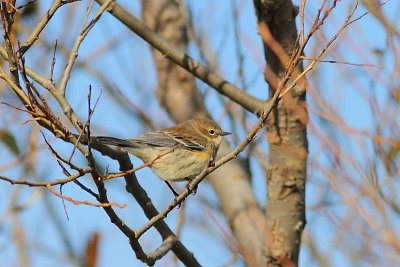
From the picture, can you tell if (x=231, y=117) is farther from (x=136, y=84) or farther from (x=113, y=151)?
(x=113, y=151)

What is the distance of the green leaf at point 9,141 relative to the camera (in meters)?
4.98

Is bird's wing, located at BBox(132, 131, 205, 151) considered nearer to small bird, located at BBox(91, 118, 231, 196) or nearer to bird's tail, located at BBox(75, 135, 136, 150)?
small bird, located at BBox(91, 118, 231, 196)

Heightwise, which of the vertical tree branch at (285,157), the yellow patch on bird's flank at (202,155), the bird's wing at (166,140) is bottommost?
the vertical tree branch at (285,157)

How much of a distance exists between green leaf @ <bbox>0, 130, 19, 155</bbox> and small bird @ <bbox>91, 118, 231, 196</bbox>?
947 mm

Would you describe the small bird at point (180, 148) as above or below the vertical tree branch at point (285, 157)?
above

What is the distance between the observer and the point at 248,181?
640 centimetres

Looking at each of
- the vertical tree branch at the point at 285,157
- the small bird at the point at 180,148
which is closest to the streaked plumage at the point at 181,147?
the small bird at the point at 180,148

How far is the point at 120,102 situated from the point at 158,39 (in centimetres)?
276

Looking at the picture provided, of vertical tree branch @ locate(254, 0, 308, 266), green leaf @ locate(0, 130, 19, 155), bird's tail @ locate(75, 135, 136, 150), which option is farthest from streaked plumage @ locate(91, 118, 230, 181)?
green leaf @ locate(0, 130, 19, 155)

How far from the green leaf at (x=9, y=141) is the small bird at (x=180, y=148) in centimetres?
95

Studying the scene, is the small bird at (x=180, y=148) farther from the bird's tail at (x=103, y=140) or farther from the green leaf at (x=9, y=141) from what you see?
the green leaf at (x=9, y=141)

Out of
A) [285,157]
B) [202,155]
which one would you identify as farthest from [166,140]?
[285,157]

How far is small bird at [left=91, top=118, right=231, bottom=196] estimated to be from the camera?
5.04m

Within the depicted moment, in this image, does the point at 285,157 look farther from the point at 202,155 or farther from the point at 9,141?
the point at 9,141
